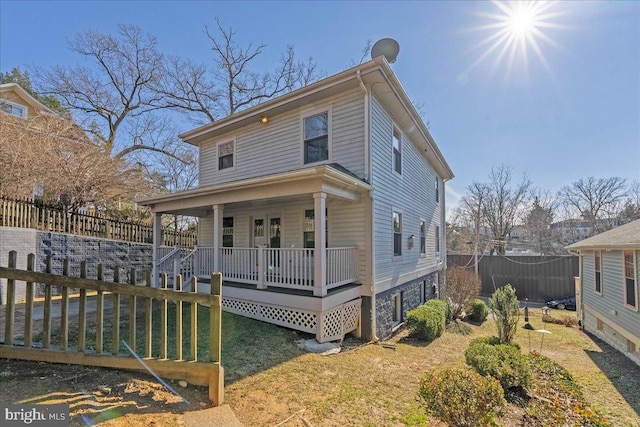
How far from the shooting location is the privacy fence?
65.0ft

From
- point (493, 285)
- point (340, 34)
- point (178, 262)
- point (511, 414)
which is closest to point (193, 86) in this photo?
point (340, 34)

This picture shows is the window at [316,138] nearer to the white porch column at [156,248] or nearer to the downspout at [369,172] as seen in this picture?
the downspout at [369,172]

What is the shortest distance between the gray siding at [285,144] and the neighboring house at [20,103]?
1441 cm

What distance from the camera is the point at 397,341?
8711 millimetres

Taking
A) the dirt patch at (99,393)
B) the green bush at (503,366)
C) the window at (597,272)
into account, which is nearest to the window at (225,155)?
the dirt patch at (99,393)

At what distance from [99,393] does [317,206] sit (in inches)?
185

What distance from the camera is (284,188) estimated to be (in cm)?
724

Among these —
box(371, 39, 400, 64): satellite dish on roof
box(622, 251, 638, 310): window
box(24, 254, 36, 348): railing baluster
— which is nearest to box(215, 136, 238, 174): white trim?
box(371, 39, 400, 64): satellite dish on roof

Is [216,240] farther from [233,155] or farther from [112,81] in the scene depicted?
[112,81]

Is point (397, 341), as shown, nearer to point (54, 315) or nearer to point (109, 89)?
point (54, 315)

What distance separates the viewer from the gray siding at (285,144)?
27.2 ft

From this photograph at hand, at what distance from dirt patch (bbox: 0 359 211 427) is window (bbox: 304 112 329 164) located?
6.81 meters

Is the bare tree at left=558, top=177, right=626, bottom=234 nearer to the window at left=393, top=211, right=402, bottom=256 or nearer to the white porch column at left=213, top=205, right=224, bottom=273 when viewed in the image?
the window at left=393, top=211, right=402, bottom=256

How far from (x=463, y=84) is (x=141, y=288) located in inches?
520
